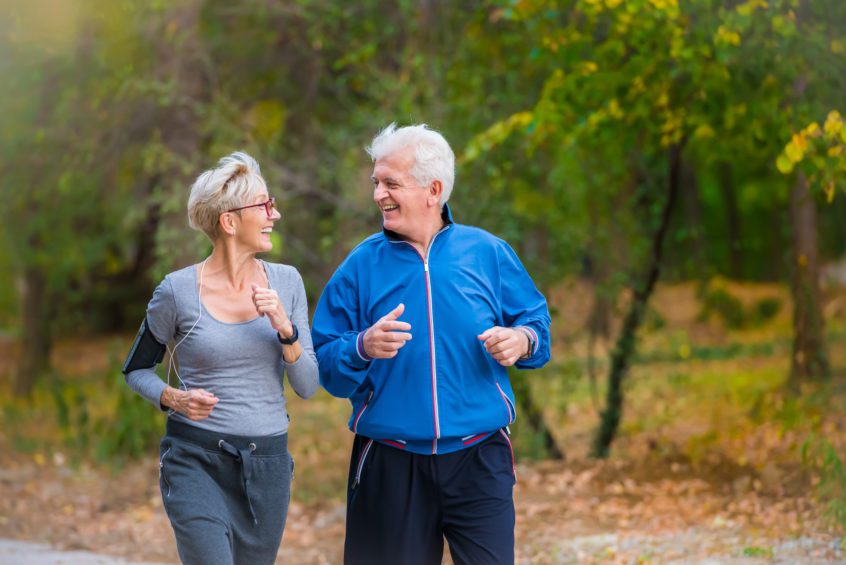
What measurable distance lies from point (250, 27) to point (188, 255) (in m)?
2.86

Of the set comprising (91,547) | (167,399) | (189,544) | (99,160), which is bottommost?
(91,547)

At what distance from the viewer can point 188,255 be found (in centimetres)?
948

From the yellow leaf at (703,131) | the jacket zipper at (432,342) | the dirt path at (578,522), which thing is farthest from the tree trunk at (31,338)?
the jacket zipper at (432,342)

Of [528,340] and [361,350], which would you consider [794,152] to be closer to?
[528,340]

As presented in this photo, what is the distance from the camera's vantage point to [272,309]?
367 cm

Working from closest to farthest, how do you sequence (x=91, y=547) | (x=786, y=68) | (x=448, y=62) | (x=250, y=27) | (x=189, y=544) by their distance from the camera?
(x=189, y=544) → (x=786, y=68) → (x=91, y=547) → (x=448, y=62) → (x=250, y=27)

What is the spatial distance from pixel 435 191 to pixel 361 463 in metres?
0.95

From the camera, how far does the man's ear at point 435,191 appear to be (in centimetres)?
382

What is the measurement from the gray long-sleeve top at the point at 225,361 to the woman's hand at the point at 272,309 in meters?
0.14

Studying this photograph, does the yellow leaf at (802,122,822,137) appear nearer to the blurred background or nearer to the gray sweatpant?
the blurred background

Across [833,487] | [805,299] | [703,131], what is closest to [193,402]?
[833,487]

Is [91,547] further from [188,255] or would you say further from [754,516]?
[754,516]

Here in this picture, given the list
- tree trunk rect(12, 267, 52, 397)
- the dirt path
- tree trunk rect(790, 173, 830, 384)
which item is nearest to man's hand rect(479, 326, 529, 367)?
the dirt path

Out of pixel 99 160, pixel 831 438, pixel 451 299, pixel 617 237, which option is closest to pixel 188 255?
pixel 99 160
